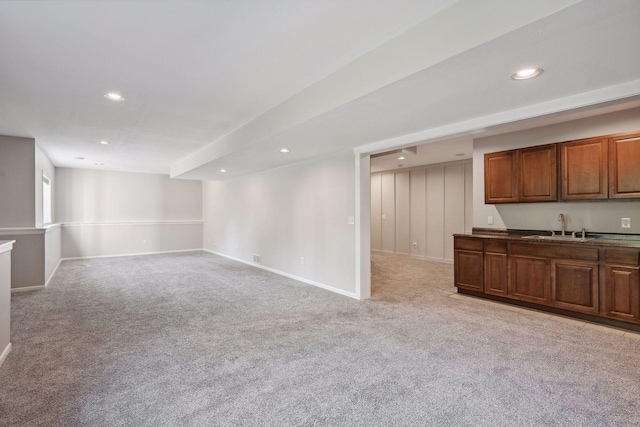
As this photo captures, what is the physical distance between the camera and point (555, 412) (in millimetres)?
1986

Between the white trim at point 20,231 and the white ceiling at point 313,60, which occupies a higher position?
the white ceiling at point 313,60

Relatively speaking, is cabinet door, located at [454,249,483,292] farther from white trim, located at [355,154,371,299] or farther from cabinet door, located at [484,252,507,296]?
white trim, located at [355,154,371,299]

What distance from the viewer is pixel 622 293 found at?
3.33 m

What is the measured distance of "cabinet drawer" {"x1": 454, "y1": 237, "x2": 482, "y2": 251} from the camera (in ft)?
14.9

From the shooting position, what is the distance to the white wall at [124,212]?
8484 millimetres

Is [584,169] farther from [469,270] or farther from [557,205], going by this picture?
[469,270]

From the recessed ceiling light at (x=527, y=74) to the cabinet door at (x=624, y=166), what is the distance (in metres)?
2.43

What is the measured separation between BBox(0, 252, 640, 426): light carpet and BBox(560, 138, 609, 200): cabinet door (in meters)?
1.62

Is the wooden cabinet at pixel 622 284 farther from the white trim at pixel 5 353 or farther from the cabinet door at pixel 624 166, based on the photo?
the white trim at pixel 5 353

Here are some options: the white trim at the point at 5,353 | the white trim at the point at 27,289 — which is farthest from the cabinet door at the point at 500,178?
the white trim at the point at 27,289

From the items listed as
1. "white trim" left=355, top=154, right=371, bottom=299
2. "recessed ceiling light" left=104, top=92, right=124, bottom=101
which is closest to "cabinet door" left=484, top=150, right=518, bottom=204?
"white trim" left=355, top=154, right=371, bottom=299

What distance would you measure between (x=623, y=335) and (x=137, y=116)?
18.9ft

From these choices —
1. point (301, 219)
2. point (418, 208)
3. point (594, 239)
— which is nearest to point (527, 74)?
point (594, 239)

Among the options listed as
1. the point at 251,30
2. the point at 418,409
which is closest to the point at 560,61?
the point at 251,30
